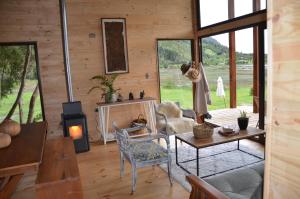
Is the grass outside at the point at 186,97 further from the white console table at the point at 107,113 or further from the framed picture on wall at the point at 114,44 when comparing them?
the framed picture on wall at the point at 114,44

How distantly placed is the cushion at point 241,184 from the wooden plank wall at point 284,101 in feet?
2.88

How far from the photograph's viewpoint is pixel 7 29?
4.39 m

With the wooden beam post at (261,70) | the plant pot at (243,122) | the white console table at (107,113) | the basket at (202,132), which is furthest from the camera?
the white console table at (107,113)

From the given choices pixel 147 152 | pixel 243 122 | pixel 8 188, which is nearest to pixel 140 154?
pixel 147 152

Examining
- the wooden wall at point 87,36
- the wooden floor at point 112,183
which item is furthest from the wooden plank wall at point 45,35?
the wooden floor at point 112,183

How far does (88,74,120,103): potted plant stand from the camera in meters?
4.82

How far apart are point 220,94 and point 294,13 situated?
509 cm

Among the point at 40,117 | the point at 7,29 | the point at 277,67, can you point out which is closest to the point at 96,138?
the point at 40,117

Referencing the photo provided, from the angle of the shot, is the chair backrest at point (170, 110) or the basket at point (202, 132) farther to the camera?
the chair backrest at point (170, 110)

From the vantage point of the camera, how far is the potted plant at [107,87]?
4.82 metres

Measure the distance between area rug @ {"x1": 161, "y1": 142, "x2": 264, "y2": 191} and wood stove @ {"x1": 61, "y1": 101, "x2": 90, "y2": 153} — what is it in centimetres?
157

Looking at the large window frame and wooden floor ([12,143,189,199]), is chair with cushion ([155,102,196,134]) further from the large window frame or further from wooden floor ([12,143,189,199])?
the large window frame

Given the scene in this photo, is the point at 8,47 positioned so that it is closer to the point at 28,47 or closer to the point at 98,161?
the point at 28,47

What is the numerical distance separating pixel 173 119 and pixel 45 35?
9.01ft
